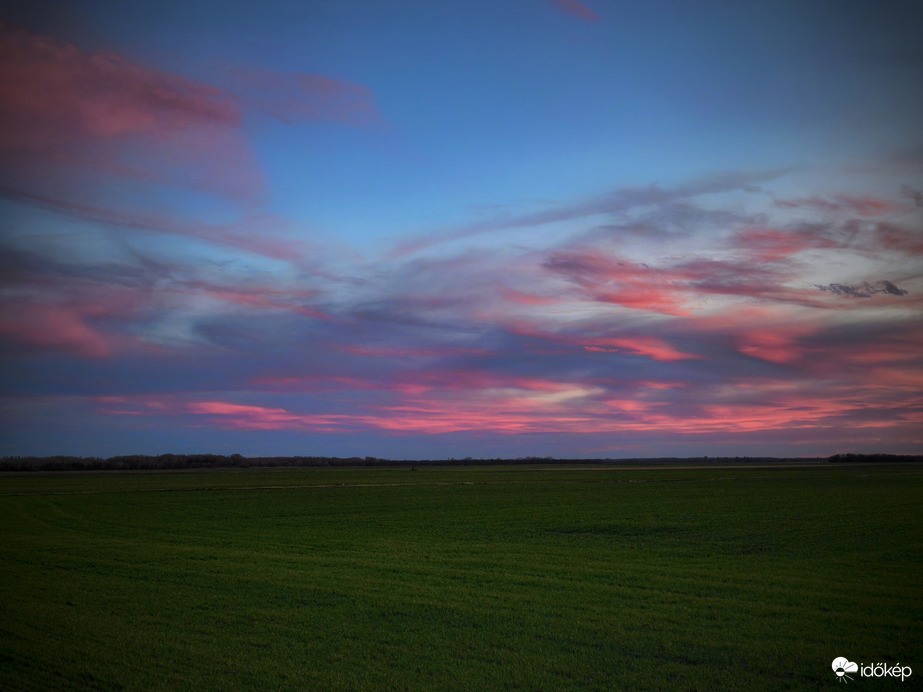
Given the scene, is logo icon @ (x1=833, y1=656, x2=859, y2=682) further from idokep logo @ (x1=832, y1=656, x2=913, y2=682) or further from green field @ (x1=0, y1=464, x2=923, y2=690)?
green field @ (x1=0, y1=464, x2=923, y2=690)

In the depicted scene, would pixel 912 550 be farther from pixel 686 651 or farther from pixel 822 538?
pixel 686 651

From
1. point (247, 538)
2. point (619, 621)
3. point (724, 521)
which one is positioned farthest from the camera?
point (724, 521)

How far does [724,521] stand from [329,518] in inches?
965

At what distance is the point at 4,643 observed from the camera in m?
12.3

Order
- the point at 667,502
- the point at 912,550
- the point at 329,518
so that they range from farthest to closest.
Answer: the point at 667,502, the point at 329,518, the point at 912,550

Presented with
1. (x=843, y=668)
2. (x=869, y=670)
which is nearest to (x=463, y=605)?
(x=843, y=668)

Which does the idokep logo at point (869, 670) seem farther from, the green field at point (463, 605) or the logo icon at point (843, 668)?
the green field at point (463, 605)

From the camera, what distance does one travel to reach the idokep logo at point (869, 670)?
34.9 feet

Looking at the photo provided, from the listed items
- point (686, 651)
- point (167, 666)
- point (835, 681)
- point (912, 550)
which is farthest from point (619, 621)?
point (912, 550)

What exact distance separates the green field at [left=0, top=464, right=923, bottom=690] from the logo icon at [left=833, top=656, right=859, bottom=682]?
13.2 inches

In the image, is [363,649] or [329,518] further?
[329,518]

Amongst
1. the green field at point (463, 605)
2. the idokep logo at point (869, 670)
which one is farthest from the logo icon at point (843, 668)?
the green field at point (463, 605)

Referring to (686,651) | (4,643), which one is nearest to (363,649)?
(686,651)

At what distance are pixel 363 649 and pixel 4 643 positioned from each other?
293 inches
